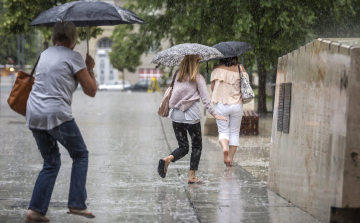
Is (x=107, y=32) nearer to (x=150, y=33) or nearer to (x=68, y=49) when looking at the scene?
(x=150, y=33)

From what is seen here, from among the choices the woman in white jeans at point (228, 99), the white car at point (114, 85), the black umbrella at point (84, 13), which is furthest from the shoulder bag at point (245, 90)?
the white car at point (114, 85)

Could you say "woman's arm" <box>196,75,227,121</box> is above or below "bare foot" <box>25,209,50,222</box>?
above

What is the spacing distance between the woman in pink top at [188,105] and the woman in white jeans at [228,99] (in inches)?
53.9

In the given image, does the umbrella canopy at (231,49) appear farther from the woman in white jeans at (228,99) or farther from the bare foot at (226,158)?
the bare foot at (226,158)

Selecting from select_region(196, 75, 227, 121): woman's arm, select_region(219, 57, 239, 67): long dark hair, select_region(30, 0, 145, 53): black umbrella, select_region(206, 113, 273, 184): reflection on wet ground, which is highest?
select_region(30, 0, 145, 53): black umbrella

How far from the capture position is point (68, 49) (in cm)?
507

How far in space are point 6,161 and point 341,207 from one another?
230 inches

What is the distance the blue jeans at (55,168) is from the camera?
5043mm

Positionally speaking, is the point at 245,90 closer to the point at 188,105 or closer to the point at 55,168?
the point at 188,105

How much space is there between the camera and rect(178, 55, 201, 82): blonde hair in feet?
23.8

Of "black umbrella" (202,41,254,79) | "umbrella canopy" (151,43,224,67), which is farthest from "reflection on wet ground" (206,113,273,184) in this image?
"umbrella canopy" (151,43,224,67)

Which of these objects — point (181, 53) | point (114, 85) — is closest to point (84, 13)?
point (181, 53)

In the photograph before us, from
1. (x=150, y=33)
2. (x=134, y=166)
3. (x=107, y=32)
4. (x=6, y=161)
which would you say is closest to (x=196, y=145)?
(x=134, y=166)

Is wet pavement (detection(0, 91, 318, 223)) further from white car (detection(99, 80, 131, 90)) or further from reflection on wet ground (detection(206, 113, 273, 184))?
white car (detection(99, 80, 131, 90))
